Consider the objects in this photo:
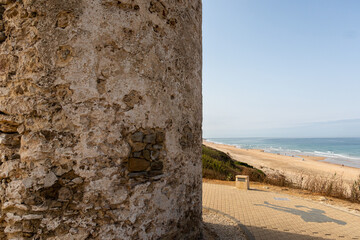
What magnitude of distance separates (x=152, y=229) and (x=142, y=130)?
109cm

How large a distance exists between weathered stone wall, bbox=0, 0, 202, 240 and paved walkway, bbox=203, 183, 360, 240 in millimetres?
3028

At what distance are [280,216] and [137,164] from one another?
15.4 ft

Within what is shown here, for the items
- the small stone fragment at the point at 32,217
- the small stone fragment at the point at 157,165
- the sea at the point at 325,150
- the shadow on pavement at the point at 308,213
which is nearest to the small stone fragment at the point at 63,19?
the small stone fragment at the point at 157,165

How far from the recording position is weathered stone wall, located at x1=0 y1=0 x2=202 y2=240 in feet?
6.93

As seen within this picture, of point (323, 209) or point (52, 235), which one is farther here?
point (323, 209)

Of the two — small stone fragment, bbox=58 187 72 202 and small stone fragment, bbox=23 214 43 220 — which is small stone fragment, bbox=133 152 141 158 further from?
small stone fragment, bbox=23 214 43 220

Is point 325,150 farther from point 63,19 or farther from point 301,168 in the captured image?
point 63,19

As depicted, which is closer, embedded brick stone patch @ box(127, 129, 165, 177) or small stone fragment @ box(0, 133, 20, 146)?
small stone fragment @ box(0, 133, 20, 146)

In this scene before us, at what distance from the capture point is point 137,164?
94.0 inches

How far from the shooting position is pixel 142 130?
7.99 feet

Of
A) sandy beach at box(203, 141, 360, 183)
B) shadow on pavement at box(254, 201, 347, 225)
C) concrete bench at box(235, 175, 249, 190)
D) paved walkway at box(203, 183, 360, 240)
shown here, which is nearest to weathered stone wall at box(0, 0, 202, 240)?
paved walkway at box(203, 183, 360, 240)

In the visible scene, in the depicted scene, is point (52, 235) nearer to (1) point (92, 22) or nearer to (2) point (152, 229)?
(2) point (152, 229)

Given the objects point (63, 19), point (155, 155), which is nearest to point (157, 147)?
point (155, 155)

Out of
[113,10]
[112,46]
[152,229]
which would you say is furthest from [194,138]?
[113,10]
